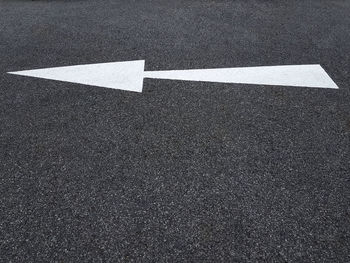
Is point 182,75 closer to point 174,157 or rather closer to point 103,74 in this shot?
point 103,74

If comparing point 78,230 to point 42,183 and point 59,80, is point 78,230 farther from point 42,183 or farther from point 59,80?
point 59,80

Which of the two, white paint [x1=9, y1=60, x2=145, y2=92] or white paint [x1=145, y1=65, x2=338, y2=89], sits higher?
white paint [x1=145, y1=65, x2=338, y2=89]

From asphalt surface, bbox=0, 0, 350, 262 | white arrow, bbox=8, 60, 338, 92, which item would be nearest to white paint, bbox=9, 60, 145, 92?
white arrow, bbox=8, 60, 338, 92

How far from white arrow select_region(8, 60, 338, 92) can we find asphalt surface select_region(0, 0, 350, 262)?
0.38 ft

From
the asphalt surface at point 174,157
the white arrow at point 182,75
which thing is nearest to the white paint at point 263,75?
the white arrow at point 182,75

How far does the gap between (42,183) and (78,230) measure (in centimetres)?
54

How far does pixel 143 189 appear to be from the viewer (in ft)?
7.73

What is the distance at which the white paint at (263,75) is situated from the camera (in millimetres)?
3605

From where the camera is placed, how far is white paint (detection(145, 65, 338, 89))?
11.8ft

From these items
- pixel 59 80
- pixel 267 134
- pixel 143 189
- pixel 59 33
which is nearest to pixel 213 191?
pixel 143 189

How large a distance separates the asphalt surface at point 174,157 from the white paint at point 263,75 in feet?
0.39

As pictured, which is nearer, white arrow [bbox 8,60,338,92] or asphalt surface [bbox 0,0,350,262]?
asphalt surface [bbox 0,0,350,262]

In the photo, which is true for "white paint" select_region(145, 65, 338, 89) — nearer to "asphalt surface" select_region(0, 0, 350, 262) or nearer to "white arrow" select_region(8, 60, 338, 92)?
"white arrow" select_region(8, 60, 338, 92)

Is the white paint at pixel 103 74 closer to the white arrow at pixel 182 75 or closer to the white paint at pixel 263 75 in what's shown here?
the white arrow at pixel 182 75
